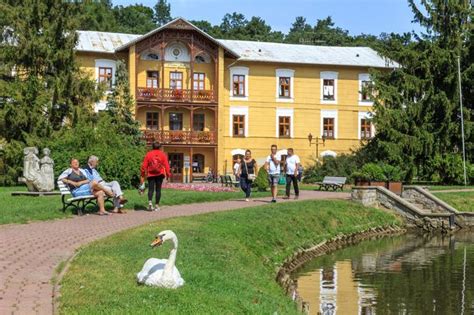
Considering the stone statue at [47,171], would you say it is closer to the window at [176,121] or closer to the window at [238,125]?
the window at [176,121]

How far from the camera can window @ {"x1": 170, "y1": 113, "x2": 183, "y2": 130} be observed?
155 ft

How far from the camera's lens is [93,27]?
6331 centimetres

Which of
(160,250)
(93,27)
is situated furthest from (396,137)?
(93,27)

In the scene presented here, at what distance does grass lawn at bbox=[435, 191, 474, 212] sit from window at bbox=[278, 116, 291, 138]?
2213cm

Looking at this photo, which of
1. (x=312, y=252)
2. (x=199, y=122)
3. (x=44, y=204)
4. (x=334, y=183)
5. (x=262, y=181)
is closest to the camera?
(x=312, y=252)

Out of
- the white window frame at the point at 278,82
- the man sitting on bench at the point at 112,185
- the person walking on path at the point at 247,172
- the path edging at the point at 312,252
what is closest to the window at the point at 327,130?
the white window frame at the point at 278,82

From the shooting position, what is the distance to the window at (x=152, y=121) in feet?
153

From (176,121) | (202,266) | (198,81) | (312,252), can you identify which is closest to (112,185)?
(312,252)

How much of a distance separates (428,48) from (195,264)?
32671mm

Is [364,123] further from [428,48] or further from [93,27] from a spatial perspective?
[93,27]

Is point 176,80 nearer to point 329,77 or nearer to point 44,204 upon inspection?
point 329,77

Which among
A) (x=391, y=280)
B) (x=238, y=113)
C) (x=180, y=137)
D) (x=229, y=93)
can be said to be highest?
(x=229, y=93)

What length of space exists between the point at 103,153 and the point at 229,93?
22090 mm

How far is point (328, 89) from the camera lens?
49.5 m
